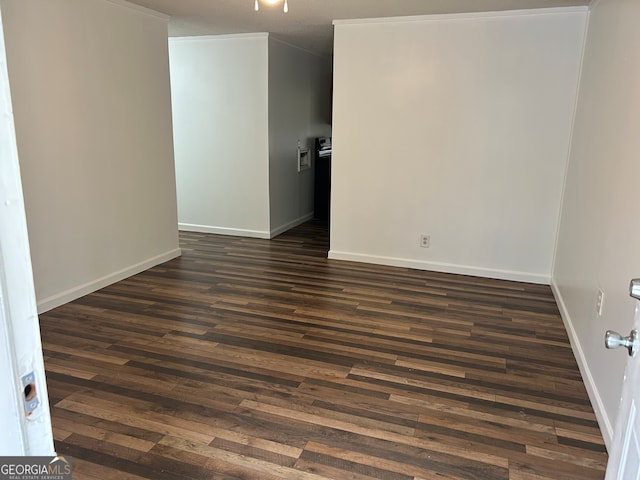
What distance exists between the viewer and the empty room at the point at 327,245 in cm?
204

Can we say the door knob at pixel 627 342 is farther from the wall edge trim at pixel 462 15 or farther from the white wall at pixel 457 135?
the wall edge trim at pixel 462 15

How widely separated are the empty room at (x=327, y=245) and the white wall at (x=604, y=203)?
29 millimetres

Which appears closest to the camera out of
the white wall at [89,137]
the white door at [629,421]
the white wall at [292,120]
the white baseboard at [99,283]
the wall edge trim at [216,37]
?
the white door at [629,421]

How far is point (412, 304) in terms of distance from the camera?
3.77 meters

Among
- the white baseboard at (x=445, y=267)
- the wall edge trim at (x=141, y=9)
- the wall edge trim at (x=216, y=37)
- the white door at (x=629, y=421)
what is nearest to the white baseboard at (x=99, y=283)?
the white baseboard at (x=445, y=267)

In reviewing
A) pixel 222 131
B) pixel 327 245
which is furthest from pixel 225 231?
pixel 327 245

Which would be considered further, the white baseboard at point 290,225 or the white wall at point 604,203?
the white baseboard at point 290,225

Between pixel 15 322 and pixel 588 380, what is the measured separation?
2748 millimetres

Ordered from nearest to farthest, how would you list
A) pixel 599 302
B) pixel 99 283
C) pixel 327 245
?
pixel 599 302 → pixel 99 283 → pixel 327 245

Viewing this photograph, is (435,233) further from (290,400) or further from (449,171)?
(290,400)

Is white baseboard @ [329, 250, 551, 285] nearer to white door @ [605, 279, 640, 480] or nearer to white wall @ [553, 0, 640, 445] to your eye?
white wall @ [553, 0, 640, 445]

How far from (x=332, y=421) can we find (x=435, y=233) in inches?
108

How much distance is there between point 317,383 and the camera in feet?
8.50

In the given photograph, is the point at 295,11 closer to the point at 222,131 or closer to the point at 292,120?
the point at 222,131
